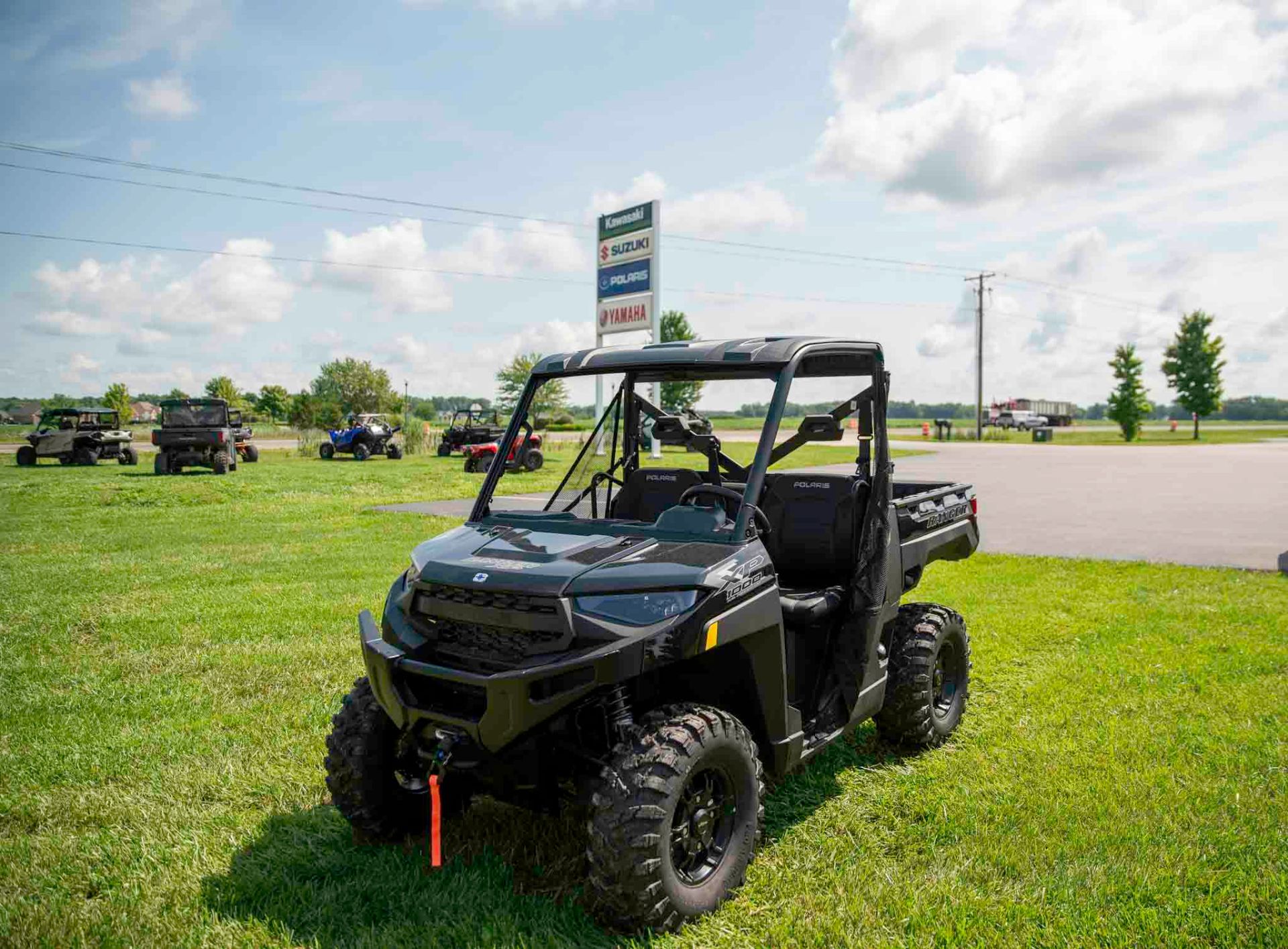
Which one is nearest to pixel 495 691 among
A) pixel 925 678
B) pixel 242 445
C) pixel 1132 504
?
pixel 925 678

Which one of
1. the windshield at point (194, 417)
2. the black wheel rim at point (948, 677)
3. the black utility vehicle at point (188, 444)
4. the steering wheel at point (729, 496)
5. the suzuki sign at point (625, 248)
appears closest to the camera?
the steering wheel at point (729, 496)

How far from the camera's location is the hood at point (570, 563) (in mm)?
3152

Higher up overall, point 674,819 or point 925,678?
point 925,678

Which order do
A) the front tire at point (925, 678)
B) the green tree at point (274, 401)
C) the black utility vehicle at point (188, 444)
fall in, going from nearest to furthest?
the front tire at point (925, 678) → the black utility vehicle at point (188, 444) → the green tree at point (274, 401)

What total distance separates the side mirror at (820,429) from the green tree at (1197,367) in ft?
185

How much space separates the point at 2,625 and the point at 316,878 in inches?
224

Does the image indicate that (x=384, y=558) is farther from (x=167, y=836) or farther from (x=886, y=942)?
(x=886, y=942)

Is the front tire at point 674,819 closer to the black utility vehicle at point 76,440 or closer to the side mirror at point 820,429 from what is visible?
the side mirror at point 820,429

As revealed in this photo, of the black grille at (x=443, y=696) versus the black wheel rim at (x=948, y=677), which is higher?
the black grille at (x=443, y=696)

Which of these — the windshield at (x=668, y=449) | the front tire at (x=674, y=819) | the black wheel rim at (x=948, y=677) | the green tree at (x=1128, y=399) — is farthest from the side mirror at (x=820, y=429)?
the green tree at (x=1128, y=399)

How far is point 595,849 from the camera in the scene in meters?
2.97

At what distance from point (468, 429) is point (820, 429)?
2881 cm

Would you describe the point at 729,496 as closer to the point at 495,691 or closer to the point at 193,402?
the point at 495,691

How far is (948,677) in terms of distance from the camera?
5074mm
